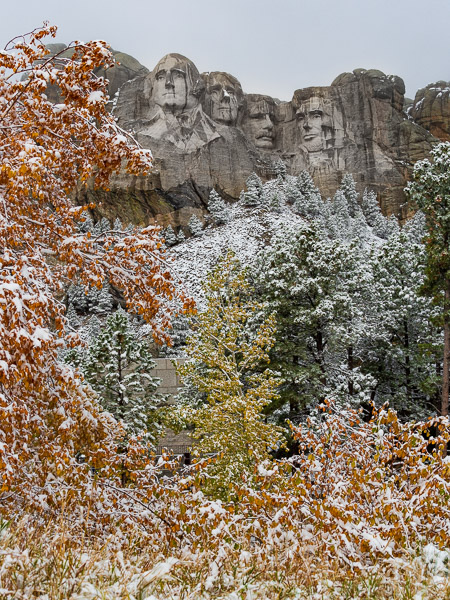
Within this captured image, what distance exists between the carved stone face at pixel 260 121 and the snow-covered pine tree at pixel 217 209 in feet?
68.5

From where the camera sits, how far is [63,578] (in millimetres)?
3031

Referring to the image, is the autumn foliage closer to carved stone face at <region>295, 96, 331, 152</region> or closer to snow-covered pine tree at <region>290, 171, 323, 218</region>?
snow-covered pine tree at <region>290, 171, 323, 218</region>

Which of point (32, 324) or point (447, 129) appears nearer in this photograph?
point (32, 324)

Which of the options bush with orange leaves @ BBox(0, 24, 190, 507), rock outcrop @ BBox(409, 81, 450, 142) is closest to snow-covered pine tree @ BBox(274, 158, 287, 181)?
rock outcrop @ BBox(409, 81, 450, 142)

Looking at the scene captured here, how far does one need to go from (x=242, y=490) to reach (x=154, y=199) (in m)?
70.4

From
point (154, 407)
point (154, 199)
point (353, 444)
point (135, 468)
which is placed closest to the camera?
point (135, 468)

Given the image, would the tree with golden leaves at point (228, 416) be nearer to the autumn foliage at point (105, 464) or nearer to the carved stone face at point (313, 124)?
the autumn foliage at point (105, 464)

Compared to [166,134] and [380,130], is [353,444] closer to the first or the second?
[166,134]

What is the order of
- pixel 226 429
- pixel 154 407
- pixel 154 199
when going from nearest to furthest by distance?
pixel 226 429
pixel 154 407
pixel 154 199

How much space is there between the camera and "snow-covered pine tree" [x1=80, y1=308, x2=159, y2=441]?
18531 mm

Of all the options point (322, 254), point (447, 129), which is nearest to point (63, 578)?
point (322, 254)

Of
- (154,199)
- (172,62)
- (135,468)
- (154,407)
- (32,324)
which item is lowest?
(154,407)

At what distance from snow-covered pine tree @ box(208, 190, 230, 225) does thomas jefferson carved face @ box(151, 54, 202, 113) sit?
57.3ft

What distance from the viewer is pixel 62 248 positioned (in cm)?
534
